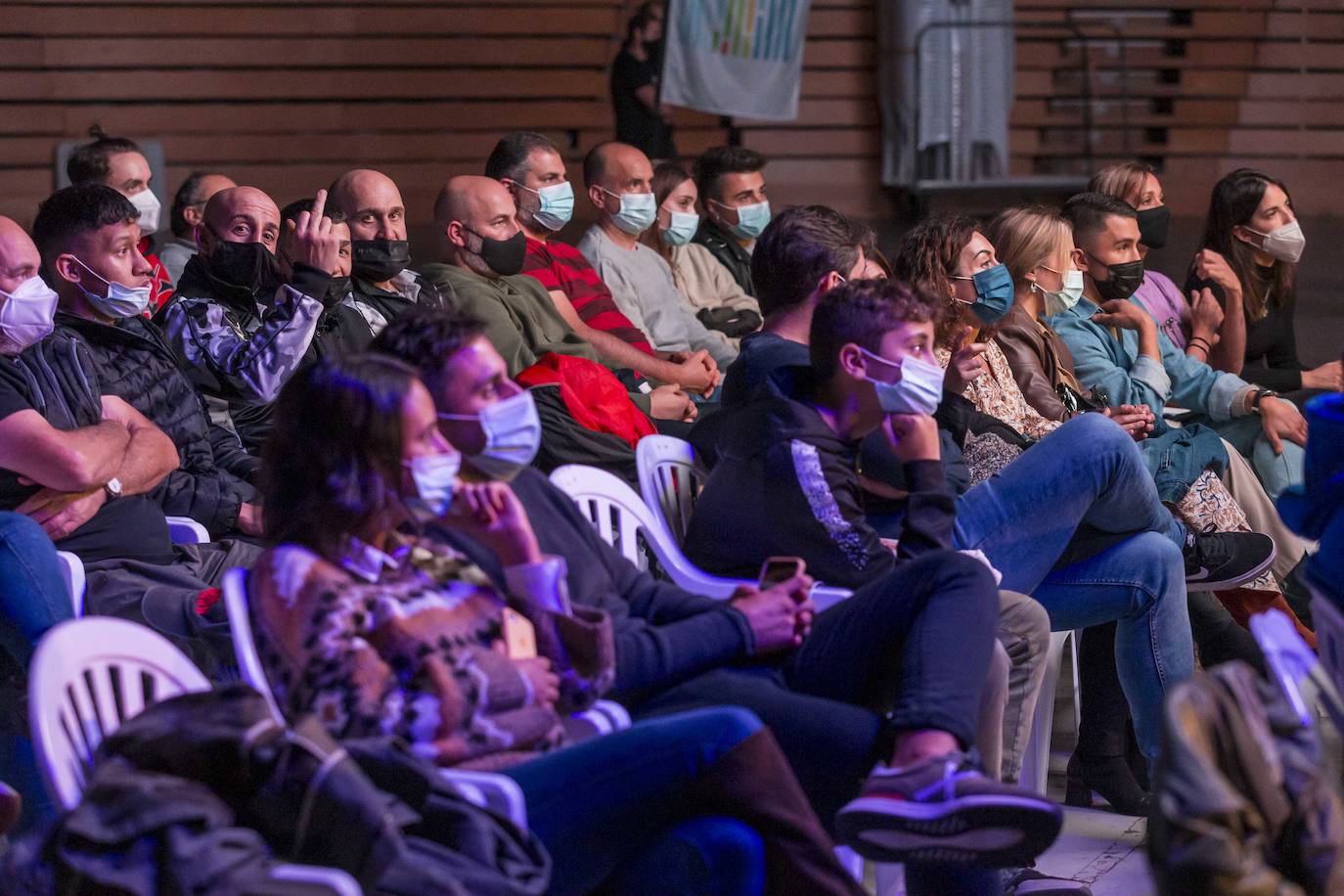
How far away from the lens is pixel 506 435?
82.0 inches

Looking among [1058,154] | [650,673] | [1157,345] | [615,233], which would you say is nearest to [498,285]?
[615,233]

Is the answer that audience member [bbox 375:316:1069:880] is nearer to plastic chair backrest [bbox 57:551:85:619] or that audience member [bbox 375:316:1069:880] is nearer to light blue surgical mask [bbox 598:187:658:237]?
plastic chair backrest [bbox 57:551:85:619]

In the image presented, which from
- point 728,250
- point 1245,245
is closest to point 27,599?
point 728,250

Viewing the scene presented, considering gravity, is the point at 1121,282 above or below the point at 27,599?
above

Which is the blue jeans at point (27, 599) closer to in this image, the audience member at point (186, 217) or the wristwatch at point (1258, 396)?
the audience member at point (186, 217)

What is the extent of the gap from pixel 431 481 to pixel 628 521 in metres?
0.77

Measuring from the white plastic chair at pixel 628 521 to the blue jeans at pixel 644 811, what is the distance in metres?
0.68

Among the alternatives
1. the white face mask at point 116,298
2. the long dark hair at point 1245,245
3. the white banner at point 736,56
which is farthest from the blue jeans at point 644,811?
the white banner at point 736,56

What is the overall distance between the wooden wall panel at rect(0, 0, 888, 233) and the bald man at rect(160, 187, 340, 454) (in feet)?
17.2

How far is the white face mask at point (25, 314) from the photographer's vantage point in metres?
2.69

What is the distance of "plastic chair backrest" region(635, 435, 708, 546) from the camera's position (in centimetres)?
272

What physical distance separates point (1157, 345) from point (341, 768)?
2979 millimetres

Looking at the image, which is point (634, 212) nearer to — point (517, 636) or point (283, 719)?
point (517, 636)

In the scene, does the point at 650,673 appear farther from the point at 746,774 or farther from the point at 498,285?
the point at 498,285
